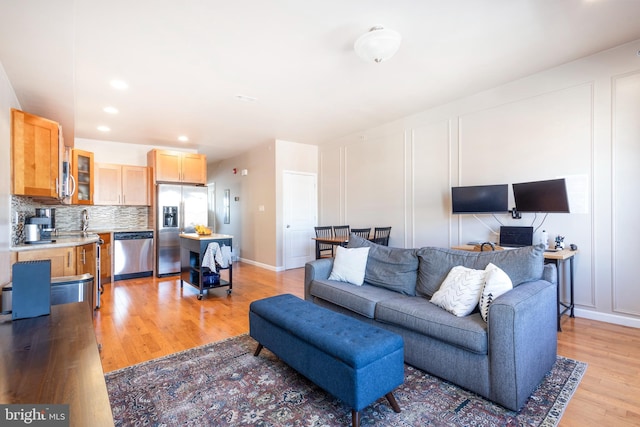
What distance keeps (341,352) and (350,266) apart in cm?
147

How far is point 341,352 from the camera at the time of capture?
1.67 meters

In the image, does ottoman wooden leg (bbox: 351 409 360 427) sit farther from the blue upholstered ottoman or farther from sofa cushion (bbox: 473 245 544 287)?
sofa cushion (bbox: 473 245 544 287)

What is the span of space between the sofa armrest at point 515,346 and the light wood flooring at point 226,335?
0.87 feet

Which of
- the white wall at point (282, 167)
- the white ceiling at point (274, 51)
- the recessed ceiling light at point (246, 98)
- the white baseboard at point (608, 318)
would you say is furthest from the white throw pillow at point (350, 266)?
the white wall at point (282, 167)

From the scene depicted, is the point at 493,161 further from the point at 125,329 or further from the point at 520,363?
the point at 125,329

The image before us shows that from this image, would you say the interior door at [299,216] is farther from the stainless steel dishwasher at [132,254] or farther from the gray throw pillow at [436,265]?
the gray throw pillow at [436,265]

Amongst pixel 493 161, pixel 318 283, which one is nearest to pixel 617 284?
pixel 493 161

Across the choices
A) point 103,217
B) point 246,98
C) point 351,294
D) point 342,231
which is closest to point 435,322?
point 351,294

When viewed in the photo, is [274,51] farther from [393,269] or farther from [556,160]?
[556,160]

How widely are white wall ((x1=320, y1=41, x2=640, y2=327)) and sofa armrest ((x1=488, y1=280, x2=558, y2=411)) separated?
1.89 metres

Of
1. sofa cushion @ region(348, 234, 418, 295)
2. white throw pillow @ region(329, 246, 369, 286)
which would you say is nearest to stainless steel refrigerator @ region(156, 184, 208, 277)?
white throw pillow @ region(329, 246, 369, 286)

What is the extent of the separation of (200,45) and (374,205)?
3.69 m

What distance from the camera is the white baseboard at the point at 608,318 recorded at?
9.70 ft

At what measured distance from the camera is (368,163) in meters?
5.54
